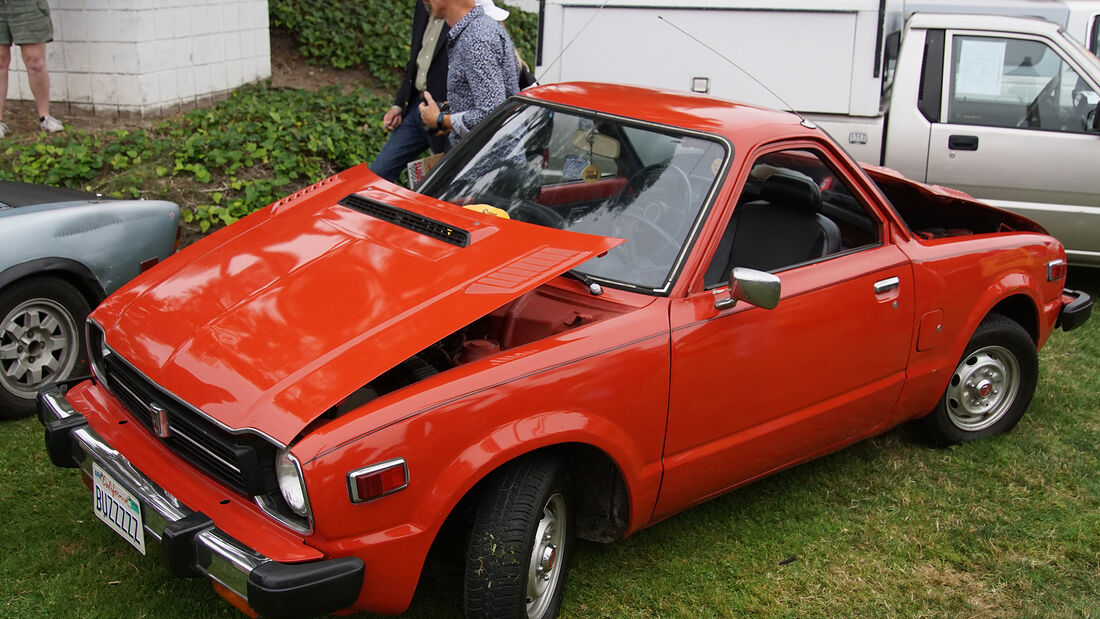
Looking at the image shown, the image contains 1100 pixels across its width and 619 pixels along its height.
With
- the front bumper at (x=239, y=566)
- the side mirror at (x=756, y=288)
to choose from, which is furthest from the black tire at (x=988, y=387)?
the front bumper at (x=239, y=566)

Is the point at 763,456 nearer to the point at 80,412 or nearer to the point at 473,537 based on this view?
the point at 473,537

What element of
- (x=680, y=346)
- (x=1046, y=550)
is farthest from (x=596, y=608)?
(x=1046, y=550)

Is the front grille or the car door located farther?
the car door

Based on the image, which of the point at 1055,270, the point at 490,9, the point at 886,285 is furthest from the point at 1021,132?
the point at 490,9

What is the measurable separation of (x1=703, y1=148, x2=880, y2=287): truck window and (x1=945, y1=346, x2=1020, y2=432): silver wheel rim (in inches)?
38.7

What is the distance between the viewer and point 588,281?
3.63 meters

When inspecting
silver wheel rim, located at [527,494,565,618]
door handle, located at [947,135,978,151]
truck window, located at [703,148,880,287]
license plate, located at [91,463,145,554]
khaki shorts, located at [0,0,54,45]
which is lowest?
silver wheel rim, located at [527,494,565,618]

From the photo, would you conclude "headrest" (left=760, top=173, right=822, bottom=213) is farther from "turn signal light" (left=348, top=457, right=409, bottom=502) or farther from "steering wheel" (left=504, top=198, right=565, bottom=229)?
"turn signal light" (left=348, top=457, right=409, bottom=502)

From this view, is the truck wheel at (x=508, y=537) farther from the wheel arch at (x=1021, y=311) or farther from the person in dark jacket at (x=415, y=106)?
the person in dark jacket at (x=415, y=106)

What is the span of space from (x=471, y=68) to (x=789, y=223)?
2126 millimetres

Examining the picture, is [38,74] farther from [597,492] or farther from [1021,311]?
[1021,311]

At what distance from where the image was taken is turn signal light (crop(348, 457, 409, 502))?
280cm

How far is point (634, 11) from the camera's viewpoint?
7039 mm

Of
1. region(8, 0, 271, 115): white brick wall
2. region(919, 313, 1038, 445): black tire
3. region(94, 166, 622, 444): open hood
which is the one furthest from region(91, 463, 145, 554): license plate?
region(8, 0, 271, 115): white brick wall
